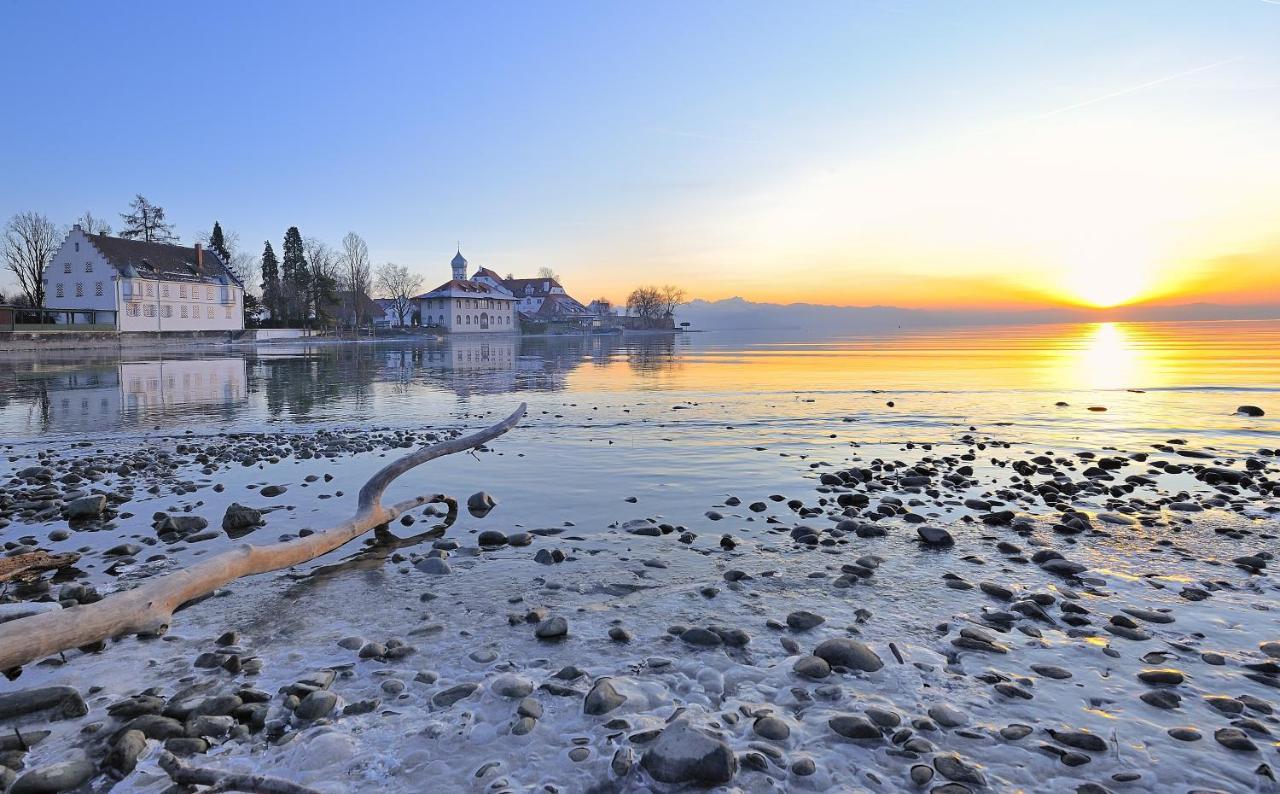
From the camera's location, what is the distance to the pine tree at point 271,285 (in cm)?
10131

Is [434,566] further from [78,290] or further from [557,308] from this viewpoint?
[557,308]

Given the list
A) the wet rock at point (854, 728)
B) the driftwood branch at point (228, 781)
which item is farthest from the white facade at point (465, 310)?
the wet rock at point (854, 728)

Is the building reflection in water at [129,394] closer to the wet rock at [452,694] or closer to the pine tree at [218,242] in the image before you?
the wet rock at [452,694]

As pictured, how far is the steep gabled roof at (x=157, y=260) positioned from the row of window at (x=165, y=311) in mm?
3405

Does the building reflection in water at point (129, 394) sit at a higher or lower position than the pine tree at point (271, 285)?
lower

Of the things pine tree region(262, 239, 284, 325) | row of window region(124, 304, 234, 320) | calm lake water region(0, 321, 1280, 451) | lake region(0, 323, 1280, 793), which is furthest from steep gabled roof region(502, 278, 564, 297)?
lake region(0, 323, 1280, 793)

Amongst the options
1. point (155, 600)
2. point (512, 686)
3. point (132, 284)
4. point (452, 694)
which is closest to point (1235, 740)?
point (512, 686)

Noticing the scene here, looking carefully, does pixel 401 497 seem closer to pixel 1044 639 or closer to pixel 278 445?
pixel 278 445

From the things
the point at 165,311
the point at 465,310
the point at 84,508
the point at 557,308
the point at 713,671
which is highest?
the point at 557,308

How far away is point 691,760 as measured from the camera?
350 centimetres

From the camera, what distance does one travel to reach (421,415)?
1914 centimetres

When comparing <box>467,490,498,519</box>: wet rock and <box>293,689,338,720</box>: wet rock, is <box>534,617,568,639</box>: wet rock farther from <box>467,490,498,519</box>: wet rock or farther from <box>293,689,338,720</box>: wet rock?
<box>467,490,498,519</box>: wet rock

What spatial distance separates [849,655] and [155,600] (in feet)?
16.4

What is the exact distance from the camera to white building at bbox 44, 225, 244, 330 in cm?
7712
